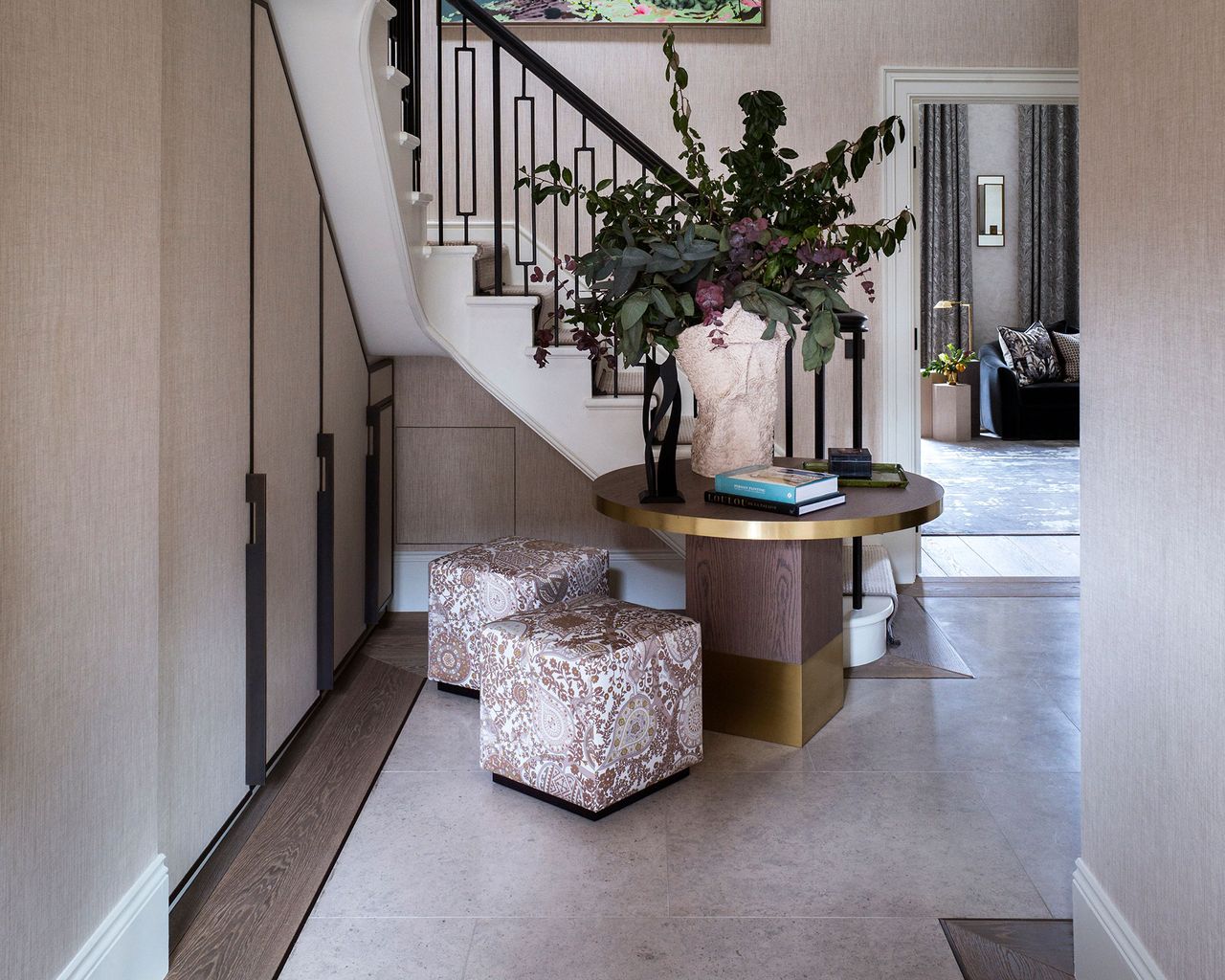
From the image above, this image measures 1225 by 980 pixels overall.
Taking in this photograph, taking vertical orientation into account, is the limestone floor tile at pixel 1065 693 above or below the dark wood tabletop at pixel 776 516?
below

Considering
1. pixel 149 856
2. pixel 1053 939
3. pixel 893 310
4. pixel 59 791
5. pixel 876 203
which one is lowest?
pixel 1053 939

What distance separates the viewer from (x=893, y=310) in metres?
4.61

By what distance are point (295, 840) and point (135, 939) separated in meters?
0.60

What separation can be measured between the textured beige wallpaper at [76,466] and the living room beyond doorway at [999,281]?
26.6 ft

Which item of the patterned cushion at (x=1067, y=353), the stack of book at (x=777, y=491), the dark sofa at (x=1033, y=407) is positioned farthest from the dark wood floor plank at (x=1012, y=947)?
the patterned cushion at (x=1067, y=353)

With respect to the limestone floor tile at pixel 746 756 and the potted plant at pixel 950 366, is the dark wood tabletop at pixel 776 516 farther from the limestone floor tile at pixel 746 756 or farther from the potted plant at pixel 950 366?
the potted plant at pixel 950 366

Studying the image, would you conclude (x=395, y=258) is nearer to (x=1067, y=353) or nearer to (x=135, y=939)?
(x=135, y=939)

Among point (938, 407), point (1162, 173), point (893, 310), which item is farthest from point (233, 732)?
point (938, 407)

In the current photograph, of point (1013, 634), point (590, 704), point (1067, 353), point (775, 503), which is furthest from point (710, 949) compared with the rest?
→ point (1067, 353)

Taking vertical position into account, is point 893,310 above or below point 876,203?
below

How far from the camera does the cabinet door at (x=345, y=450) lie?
314 centimetres

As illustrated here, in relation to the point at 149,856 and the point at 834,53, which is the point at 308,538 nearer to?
the point at 149,856

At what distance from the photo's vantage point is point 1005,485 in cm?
741

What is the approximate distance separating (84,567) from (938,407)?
9432mm
